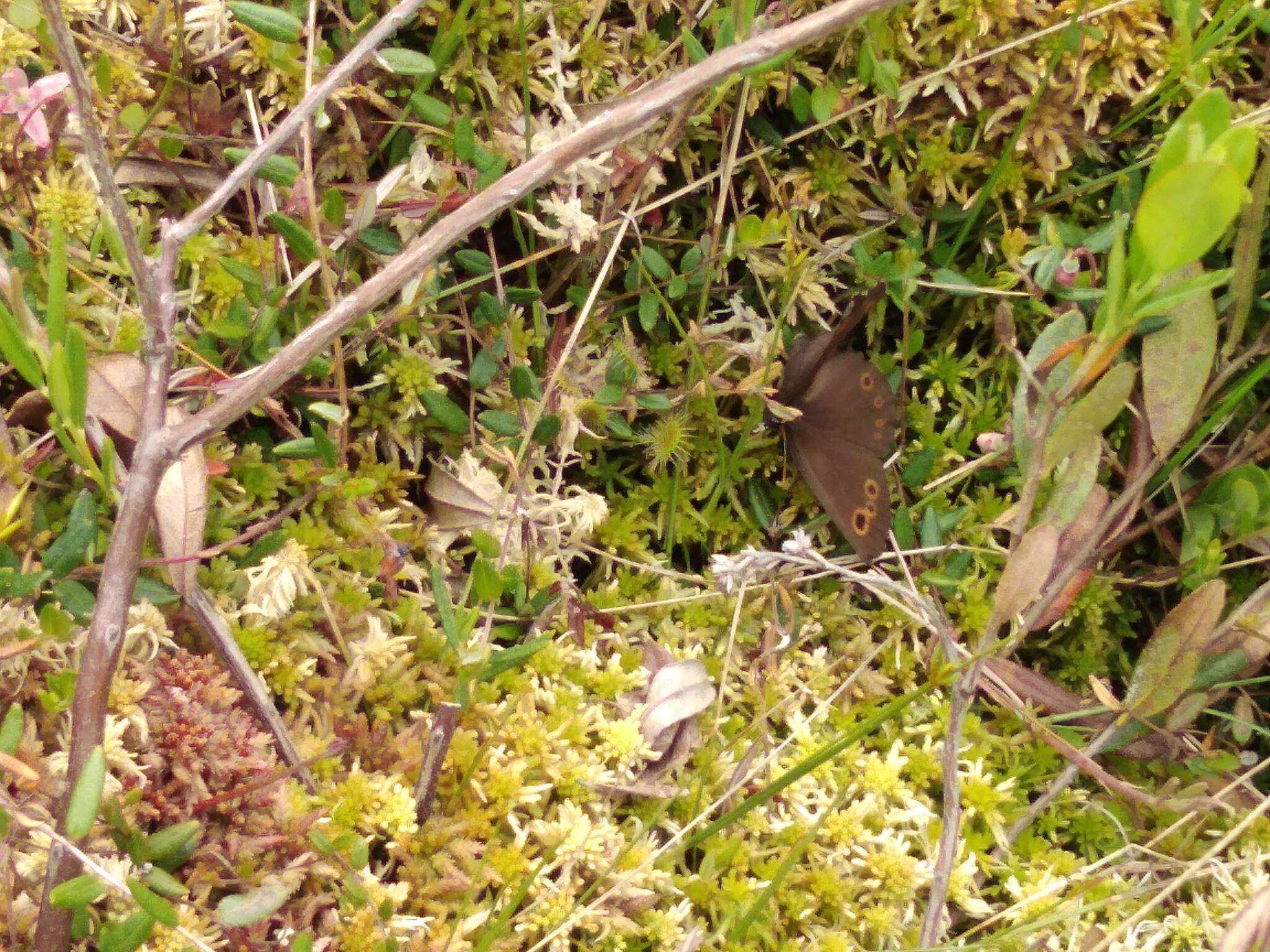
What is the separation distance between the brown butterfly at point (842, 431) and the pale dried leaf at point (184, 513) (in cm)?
93

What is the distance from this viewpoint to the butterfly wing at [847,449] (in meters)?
1.66

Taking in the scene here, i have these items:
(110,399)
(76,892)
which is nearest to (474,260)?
(110,399)

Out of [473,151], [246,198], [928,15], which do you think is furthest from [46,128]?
[928,15]

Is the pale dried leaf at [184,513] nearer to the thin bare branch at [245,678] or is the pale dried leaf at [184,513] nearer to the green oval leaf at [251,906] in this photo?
the thin bare branch at [245,678]

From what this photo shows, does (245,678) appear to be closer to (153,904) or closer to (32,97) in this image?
(153,904)

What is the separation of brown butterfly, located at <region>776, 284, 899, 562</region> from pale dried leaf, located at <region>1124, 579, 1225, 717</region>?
0.46 metres

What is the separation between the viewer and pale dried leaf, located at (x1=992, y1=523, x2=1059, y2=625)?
3.99 feet

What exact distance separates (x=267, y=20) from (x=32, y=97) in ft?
1.19

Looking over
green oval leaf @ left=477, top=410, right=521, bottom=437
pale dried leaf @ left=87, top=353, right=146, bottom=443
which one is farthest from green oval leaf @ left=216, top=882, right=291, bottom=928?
green oval leaf @ left=477, top=410, right=521, bottom=437

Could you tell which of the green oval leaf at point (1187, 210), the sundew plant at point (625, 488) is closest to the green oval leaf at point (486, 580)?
the sundew plant at point (625, 488)

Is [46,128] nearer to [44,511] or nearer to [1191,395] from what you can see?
[44,511]

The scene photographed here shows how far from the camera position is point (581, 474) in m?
1.73

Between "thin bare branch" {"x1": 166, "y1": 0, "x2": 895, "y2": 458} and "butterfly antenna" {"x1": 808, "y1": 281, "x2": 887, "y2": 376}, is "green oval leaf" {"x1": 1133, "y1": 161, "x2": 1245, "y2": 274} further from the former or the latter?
"butterfly antenna" {"x1": 808, "y1": 281, "x2": 887, "y2": 376}

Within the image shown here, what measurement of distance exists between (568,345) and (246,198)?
0.53m
